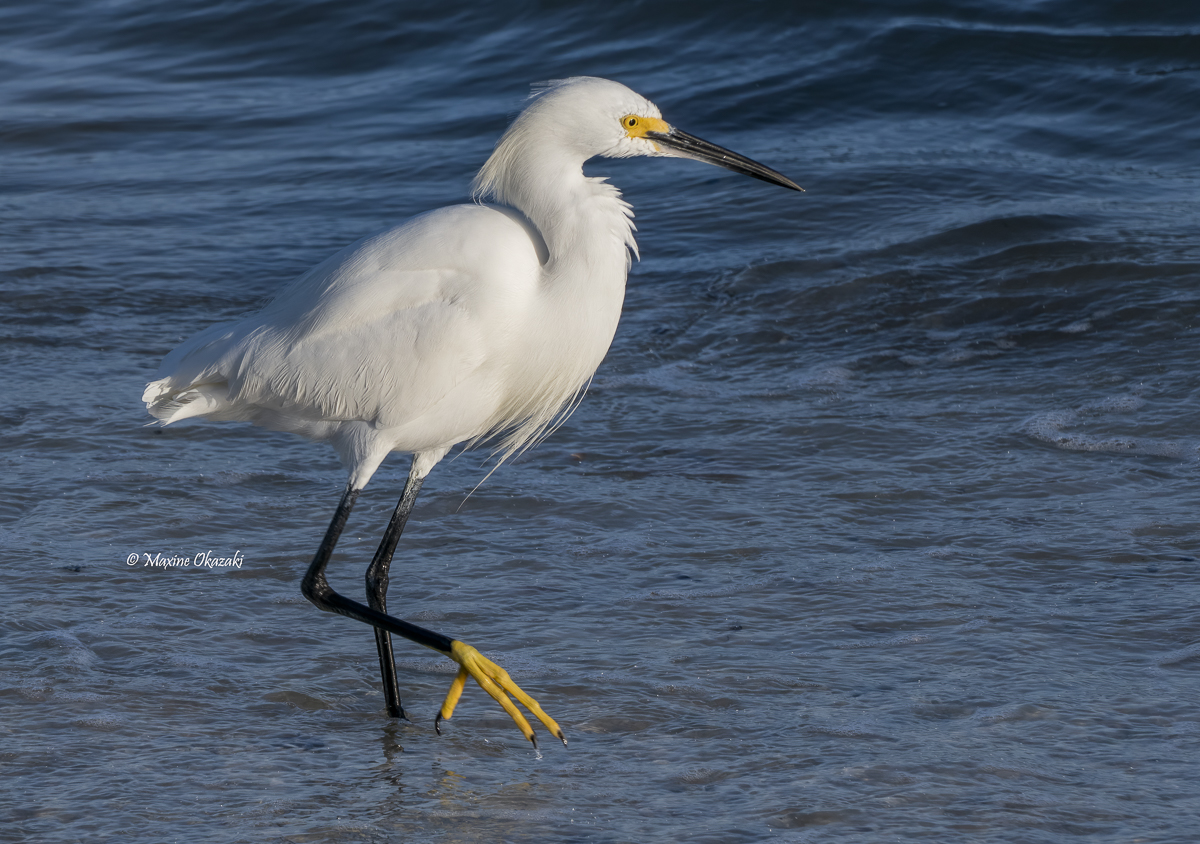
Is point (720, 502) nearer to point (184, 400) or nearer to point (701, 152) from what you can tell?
point (701, 152)

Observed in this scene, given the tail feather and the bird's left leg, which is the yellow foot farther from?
the tail feather

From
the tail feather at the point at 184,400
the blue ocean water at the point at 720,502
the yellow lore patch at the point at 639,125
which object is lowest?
the blue ocean water at the point at 720,502

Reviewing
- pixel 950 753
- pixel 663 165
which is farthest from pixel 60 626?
pixel 663 165

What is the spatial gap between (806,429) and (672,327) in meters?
1.34

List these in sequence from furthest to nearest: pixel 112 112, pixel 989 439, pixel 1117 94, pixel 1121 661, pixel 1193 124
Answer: pixel 112 112, pixel 1117 94, pixel 1193 124, pixel 989 439, pixel 1121 661

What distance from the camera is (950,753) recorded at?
291 cm

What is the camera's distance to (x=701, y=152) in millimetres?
3551

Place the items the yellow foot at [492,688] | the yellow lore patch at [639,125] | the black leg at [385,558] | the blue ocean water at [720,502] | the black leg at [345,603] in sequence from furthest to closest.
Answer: the black leg at [385,558], the yellow lore patch at [639,125], the black leg at [345,603], the yellow foot at [492,688], the blue ocean water at [720,502]

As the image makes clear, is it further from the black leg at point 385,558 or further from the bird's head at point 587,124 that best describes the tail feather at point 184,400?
the bird's head at point 587,124

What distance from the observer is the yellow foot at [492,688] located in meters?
A: 3.05

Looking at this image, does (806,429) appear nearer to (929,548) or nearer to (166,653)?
(929,548)

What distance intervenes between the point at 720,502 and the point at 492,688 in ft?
4.89

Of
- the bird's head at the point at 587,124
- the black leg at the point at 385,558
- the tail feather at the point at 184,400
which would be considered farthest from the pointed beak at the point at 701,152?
the tail feather at the point at 184,400

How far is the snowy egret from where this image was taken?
131 inches
